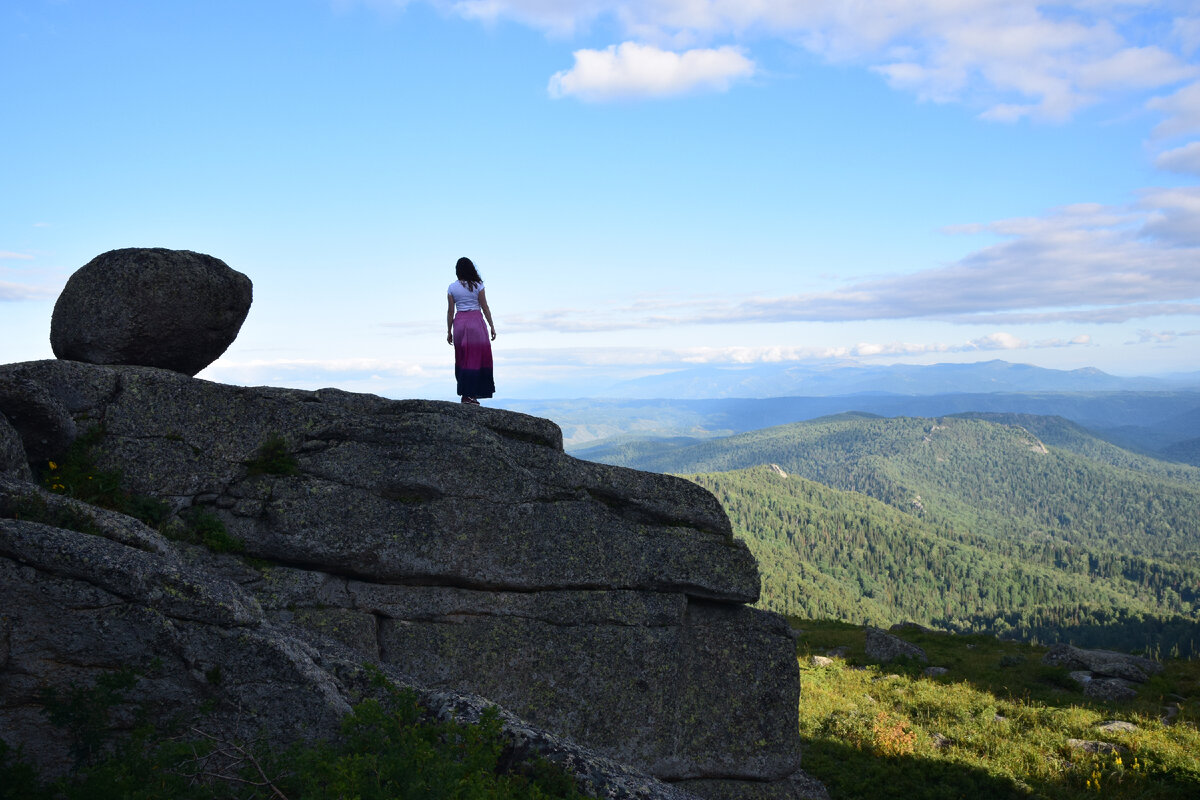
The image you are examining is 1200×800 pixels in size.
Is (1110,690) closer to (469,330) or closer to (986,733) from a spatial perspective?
(986,733)

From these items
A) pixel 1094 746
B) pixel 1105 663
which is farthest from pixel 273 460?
pixel 1105 663

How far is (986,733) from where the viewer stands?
92.6ft

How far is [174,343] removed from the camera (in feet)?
66.5

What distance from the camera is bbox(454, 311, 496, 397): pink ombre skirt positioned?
72.5 feet

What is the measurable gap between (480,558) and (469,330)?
307 inches

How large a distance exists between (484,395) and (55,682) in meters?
13.9

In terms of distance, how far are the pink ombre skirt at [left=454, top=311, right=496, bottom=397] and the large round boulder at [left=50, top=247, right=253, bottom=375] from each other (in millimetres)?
6922

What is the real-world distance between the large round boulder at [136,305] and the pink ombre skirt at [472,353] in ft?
22.7

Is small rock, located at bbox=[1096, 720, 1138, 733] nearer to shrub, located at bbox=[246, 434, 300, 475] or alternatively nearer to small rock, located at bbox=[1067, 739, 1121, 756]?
small rock, located at bbox=[1067, 739, 1121, 756]

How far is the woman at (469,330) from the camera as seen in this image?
2197cm

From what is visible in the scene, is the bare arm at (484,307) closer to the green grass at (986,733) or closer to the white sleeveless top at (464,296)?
the white sleeveless top at (464,296)

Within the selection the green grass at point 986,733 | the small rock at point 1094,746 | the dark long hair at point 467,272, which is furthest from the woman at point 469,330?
the small rock at point 1094,746

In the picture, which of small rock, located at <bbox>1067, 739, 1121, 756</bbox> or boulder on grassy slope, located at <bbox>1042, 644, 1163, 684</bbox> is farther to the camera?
boulder on grassy slope, located at <bbox>1042, 644, 1163, 684</bbox>

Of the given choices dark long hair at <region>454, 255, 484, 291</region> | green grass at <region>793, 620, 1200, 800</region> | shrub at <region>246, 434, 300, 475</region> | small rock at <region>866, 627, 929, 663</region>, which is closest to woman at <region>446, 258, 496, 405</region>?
dark long hair at <region>454, 255, 484, 291</region>
